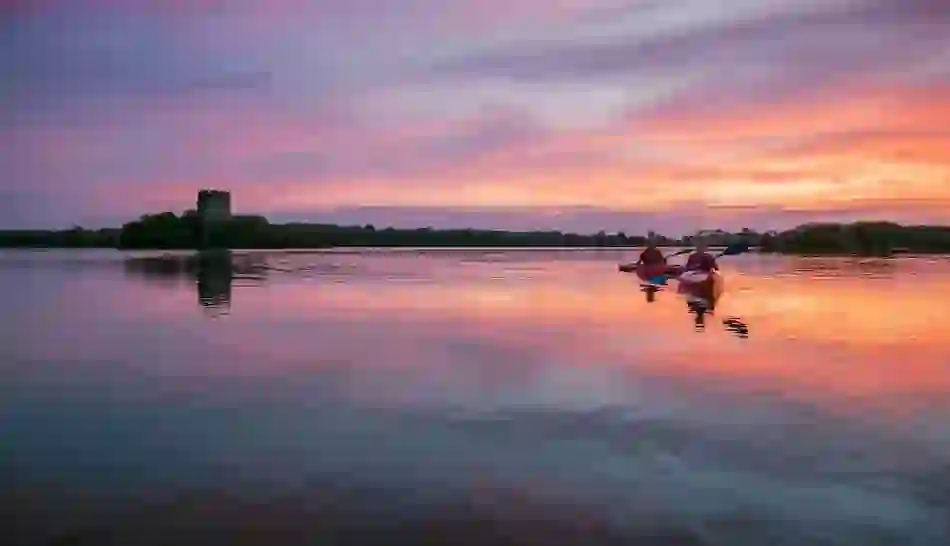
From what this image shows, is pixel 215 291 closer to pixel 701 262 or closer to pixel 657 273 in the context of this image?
pixel 701 262

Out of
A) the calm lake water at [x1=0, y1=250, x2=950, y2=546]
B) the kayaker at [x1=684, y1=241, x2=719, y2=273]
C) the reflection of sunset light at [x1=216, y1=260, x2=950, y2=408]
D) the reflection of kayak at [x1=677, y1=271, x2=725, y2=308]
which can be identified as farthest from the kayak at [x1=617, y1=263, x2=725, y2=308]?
the calm lake water at [x1=0, y1=250, x2=950, y2=546]

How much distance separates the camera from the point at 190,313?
25797 mm

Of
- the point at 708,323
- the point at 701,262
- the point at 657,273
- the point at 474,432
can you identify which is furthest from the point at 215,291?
the point at 474,432

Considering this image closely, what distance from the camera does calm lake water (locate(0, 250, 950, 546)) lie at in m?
7.40

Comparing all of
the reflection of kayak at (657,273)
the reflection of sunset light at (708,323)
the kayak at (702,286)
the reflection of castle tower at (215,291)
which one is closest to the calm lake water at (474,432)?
the reflection of sunset light at (708,323)

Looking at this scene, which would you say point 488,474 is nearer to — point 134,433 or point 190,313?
point 134,433

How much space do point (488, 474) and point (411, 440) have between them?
1707 millimetres

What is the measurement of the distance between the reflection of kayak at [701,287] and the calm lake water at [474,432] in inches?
381

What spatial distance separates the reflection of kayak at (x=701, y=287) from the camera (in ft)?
109

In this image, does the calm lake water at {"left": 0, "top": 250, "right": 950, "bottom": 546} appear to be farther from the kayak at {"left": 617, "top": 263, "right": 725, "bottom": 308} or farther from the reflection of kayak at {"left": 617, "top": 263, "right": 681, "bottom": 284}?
the reflection of kayak at {"left": 617, "top": 263, "right": 681, "bottom": 284}

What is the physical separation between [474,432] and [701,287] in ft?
83.4

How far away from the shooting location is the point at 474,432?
10703mm

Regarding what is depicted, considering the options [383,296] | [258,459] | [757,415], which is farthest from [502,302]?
[258,459]

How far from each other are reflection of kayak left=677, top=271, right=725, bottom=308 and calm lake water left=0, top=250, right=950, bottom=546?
31.7 feet
